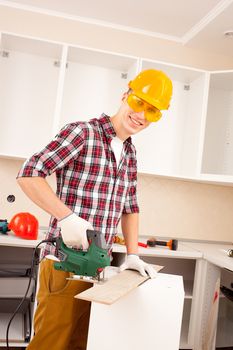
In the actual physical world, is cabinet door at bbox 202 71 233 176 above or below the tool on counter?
above

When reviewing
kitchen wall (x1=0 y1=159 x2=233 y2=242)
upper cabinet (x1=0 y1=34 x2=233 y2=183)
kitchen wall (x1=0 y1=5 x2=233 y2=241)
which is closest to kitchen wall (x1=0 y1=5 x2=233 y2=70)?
kitchen wall (x1=0 y1=5 x2=233 y2=241)

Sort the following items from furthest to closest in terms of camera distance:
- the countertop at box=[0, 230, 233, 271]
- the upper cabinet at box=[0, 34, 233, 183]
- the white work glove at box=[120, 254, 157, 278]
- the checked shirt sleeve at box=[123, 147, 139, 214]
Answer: the upper cabinet at box=[0, 34, 233, 183] → the countertop at box=[0, 230, 233, 271] → the checked shirt sleeve at box=[123, 147, 139, 214] → the white work glove at box=[120, 254, 157, 278]

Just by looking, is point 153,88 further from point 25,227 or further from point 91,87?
point 91,87

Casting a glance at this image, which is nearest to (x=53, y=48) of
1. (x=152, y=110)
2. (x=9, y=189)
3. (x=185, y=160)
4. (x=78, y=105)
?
(x=78, y=105)

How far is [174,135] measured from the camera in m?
3.36

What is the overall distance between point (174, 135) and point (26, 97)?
1.24 metres

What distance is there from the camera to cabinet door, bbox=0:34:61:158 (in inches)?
120

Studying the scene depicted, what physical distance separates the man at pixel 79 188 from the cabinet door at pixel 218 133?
1869 millimetres

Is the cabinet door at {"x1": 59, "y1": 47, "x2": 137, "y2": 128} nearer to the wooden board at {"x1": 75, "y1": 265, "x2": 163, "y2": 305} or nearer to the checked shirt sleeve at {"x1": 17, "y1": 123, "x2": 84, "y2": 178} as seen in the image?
the checked shirt sleeve at {"x1": 17, "y1": 123, "x2": 84, "y2": 178}

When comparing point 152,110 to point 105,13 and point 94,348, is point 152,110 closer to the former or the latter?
point 94,348

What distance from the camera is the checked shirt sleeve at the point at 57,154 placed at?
55.2 inches

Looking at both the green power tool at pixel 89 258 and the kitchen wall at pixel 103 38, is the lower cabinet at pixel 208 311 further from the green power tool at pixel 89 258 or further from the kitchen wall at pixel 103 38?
the kitchen wall at pixel 103 38

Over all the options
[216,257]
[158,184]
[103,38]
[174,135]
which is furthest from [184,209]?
[103,38]

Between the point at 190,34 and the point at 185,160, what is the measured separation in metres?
1.02
